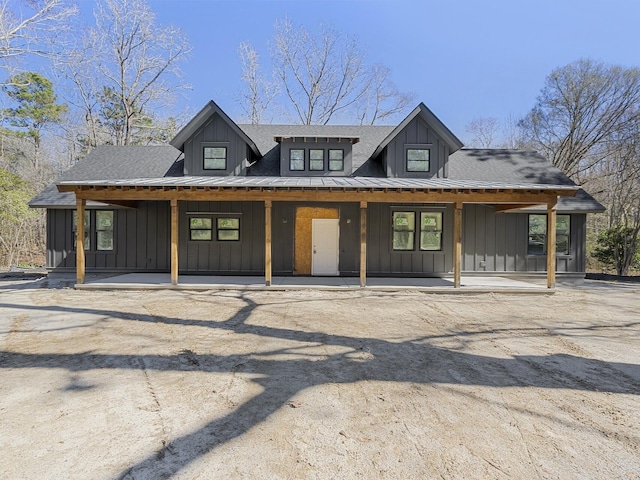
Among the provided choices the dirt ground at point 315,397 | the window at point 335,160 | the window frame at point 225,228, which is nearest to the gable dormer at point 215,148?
the window frame at point 225,228

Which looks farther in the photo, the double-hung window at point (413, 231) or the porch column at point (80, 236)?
the double-hung window at point (413, 231)

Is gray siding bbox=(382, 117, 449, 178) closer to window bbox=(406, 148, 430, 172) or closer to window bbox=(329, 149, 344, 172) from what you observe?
window bbox=(406, 148, 430, 172)

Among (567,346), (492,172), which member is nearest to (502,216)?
(492,172)

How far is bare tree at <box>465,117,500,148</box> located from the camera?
96.4 ft

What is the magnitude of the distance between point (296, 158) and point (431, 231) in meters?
5.46

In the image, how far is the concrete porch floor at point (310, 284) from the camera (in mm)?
9531

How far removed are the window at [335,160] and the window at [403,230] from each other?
105 inches

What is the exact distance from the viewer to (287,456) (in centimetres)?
250

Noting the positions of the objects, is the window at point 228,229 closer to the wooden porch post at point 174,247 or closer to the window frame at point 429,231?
the wooden porch post at point 174,247

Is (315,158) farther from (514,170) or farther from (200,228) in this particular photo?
(514,170)

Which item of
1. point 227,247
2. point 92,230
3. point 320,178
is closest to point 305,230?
point 320,178

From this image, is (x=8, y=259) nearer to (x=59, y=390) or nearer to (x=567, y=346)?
(x=59, y=390)

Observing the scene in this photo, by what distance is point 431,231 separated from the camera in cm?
1186

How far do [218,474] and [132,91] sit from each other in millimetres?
26122
